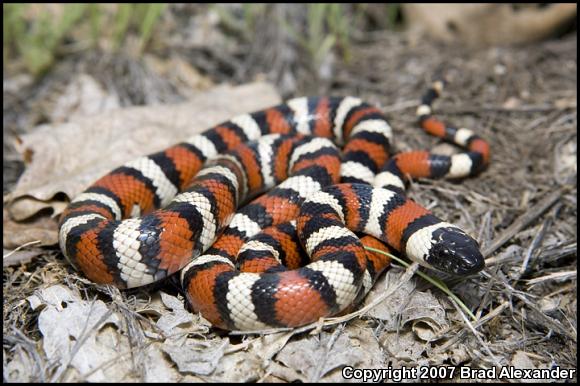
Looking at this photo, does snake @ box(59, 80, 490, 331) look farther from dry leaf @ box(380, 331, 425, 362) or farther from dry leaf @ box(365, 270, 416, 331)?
dry leaf @ box(380, 331, 425, 362)

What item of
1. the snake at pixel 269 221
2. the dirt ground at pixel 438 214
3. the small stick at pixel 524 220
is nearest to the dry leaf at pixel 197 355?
the dirt ground at pixel 438 214

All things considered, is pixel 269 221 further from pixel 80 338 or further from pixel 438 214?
pixel 80 338

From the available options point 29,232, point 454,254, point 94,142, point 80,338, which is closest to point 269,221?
point 454,254

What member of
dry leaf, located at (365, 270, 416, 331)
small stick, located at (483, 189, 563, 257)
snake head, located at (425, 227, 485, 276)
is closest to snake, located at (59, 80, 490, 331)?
snake head, located at (425, 227, 485, 276)

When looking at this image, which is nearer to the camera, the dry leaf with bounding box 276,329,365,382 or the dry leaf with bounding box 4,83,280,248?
the dry leaf with bounding box 276,329,365,382

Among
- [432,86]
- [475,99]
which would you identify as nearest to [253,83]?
[432,86]

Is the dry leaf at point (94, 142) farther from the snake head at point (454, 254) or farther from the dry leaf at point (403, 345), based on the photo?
the snake head at point (454, 254)

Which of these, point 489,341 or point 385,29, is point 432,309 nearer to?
point 489,341
